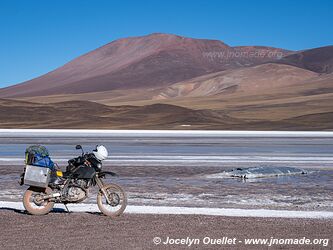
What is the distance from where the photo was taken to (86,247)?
8.61 m

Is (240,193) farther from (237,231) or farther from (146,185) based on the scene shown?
(237,231)

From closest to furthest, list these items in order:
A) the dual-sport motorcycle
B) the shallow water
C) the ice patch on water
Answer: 1. the dual-sport motorcycle
2. the shallow water
3. the ice patch on water

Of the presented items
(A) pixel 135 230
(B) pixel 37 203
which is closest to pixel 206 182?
(B) pixel 37 203

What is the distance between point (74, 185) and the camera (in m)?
11.4

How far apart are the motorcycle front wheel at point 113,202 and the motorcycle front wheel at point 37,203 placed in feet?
2.90

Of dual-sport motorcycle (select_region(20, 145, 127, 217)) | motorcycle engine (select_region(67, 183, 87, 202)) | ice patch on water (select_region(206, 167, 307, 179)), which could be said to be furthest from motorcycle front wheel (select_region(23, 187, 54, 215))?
ice patch on water (select_region(206, 167, 307, 179))

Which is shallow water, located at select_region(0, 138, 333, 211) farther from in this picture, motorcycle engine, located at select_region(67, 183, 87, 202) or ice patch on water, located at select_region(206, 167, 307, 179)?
motorcycle engine, located at select_region(67, 183, 87, 202)

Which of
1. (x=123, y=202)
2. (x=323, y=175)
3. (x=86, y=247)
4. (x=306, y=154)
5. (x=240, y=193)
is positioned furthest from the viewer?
(x=306, y=154)

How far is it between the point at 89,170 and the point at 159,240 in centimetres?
267

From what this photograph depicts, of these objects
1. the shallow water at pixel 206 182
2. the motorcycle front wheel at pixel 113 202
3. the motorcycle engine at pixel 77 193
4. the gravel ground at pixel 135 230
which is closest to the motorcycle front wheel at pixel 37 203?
the gravel ground at pixel 135 230

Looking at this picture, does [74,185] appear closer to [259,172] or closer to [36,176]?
[36,176]

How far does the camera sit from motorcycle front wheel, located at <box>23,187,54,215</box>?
11391 mm

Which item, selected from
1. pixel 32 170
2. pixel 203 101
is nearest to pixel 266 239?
pixel 32 170

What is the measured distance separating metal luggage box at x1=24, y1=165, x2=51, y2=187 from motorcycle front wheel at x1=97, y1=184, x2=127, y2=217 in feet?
3.11
